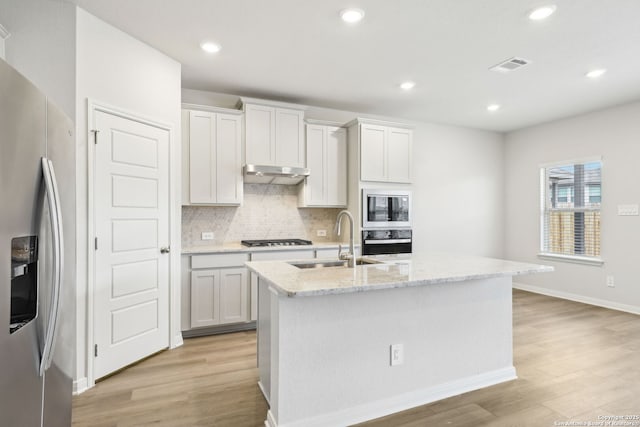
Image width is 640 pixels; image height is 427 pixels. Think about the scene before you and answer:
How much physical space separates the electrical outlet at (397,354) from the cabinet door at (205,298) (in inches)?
79.4

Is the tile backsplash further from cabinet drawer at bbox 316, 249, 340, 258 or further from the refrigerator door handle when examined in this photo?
the refrigerator door handle

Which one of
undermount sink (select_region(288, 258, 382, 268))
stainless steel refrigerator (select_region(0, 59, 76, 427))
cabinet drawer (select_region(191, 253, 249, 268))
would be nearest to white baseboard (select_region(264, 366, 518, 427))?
undermount sink (select_region(288, 258, 382, 268))

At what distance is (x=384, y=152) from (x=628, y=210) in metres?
3.13

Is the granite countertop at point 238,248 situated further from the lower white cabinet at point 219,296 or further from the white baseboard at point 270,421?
the white baseboard at point 270,421

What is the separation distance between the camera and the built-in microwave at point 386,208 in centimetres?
424

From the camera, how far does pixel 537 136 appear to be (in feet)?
17.9

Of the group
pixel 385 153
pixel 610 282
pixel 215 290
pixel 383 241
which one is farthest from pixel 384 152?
pixel 610 282

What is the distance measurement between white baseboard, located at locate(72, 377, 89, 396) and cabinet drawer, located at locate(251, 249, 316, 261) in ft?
5.50

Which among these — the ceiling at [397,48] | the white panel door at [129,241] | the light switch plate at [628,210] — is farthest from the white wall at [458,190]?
the white panel door at [129,241]

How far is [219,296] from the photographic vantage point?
11.5ft

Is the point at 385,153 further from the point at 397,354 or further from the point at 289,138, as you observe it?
the point at 397,354

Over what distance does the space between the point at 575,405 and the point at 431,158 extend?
12.4 feet

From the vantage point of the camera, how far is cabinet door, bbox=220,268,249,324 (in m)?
3.53

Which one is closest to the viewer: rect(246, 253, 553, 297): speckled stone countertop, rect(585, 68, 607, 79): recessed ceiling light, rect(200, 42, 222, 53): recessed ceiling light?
rect(246, 253, 553, 297): speckled stone countertop
